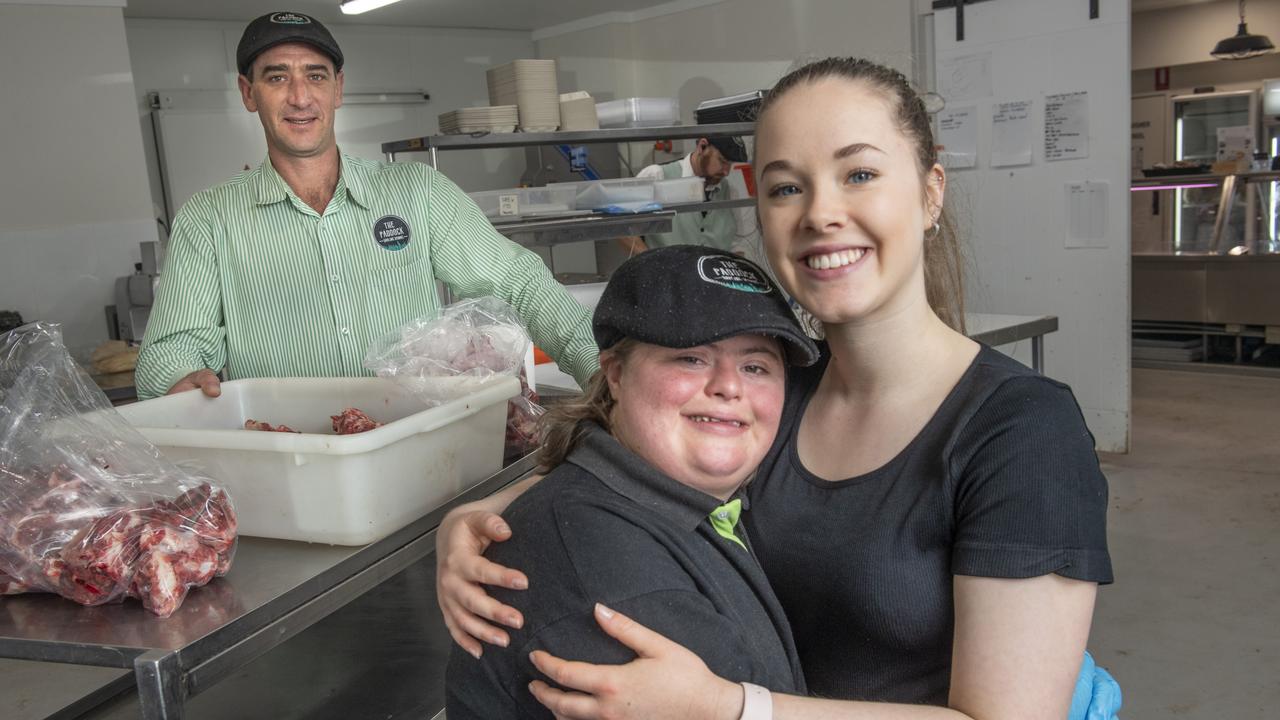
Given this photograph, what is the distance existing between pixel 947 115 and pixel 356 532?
17.5 ft

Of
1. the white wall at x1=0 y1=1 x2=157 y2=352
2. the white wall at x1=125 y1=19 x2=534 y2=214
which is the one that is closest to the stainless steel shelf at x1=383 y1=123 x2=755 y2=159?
the white wall at x1=0 y1=1 x2=157 y2=352

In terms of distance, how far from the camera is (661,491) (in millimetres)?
1103

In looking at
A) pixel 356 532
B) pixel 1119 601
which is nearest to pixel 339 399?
pixel 356 532

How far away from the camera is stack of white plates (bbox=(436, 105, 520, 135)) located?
3.76 metres

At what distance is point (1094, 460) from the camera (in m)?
1.15

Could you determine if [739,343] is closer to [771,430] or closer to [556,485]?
[771,430]

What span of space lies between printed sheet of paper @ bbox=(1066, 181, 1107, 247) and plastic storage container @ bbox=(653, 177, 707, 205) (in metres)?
2.36

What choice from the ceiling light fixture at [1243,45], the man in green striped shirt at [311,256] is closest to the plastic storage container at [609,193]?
the man in green striped shirt at [311,256]

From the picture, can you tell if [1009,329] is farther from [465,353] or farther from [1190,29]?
[1190,29]

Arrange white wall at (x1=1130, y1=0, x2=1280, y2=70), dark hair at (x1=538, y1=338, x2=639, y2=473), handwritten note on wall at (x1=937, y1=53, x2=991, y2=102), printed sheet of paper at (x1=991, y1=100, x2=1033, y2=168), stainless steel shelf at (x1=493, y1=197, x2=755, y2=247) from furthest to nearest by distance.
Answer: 1. white wall at (x1=1130, y1=0, x2=1280, y2=70)
2. handwritten note on wall at (x1=937, y1=53, x2=991, y2=102)
3. printed sheet of paper at (x1=991, y1=100, x2=1033, y2=168)
4. stainless steel shelf at (x1=493, y1=197, x2=755, y2=247)
5. dark hair at (x1=538, y1=338, x2=639, y2=473)

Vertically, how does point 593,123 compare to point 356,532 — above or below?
above

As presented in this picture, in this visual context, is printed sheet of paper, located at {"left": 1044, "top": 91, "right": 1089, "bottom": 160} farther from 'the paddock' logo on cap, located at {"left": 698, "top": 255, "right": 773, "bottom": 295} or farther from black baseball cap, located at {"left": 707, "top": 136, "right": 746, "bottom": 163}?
'the paddock' logo on cap, located at {"left": 698, "top": 255, "right": 773, "bottom": 295}

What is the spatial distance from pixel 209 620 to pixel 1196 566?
405 cm

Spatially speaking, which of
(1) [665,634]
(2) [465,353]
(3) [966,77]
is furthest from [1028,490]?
(3) [966,77]
